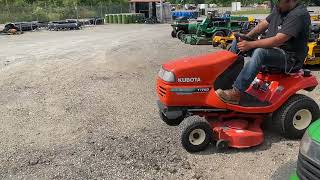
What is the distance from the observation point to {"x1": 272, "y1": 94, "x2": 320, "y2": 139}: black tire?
5445mm

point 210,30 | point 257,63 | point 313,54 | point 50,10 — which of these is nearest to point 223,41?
point 210,30

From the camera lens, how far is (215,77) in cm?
526

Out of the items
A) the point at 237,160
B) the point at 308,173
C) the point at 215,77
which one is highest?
the point at 215,77

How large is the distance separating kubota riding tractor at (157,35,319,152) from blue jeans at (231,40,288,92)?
0.17 metres

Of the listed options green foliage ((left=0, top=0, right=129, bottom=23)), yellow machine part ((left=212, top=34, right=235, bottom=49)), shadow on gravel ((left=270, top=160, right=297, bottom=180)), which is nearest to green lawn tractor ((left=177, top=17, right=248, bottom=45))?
yellow machine part ((left=212, top=34, right=235, bottom=49))

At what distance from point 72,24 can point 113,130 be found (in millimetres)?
27546

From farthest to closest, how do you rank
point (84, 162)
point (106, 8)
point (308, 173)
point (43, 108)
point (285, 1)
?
1. point (106, 8)
2. point (43, 108)
3. point (285, 1)
4. point (84, 162)
5. point (308, 173)

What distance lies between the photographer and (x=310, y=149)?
321 cm

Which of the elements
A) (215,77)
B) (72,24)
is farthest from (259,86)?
(72,24)

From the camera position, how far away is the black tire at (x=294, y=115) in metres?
5.45


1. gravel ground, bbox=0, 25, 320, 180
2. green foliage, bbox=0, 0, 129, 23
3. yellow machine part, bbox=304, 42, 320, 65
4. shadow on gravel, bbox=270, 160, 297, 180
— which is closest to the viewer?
shadow on gravel, bbox=270, 160, 297, 180

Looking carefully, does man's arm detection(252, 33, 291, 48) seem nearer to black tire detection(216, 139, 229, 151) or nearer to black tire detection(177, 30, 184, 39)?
black tire detection(216, 139, 229, 151)

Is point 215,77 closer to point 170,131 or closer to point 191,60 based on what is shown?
point 191,60

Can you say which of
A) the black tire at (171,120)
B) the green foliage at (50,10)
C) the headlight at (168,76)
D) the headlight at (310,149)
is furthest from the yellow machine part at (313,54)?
the green foliage at (50,10)
